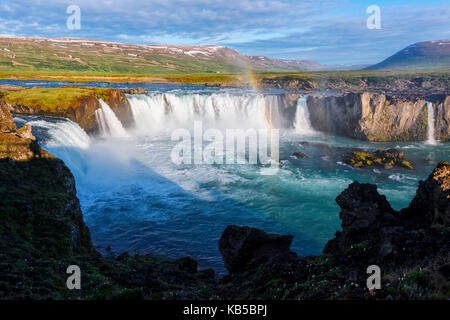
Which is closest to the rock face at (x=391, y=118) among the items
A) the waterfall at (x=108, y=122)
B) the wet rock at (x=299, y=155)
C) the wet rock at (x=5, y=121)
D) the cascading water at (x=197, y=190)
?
the cascading water at (x=197, y=190)

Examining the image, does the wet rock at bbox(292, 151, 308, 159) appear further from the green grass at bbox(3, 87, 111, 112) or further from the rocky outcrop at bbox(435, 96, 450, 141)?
the green grass at bbox(3, 87, 111, 112)

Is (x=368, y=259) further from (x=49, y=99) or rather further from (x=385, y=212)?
(x=49, y=99)

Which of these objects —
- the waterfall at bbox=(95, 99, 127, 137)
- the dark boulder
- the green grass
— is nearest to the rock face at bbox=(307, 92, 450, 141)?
the dark boulder

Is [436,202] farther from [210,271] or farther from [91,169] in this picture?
[91,169]

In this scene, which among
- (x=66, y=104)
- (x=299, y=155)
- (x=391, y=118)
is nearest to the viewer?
(x=299, y=155)

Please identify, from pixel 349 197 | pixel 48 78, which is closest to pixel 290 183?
pixel 349 197

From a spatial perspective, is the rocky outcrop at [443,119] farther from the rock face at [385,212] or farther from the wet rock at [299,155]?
the rock face at [385,212]

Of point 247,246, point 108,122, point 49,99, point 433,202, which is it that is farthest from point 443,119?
point 49,99

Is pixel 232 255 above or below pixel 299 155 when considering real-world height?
below
